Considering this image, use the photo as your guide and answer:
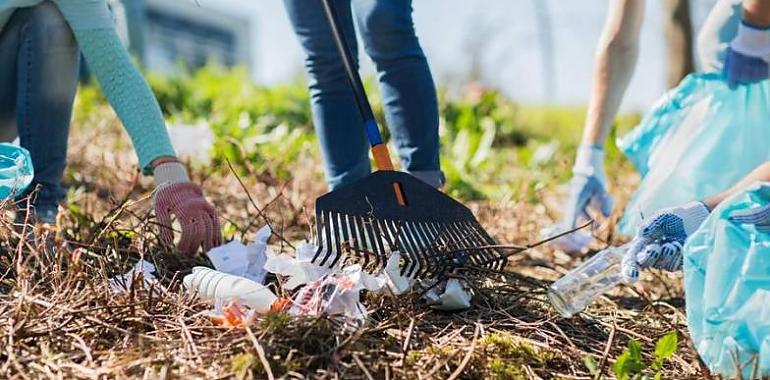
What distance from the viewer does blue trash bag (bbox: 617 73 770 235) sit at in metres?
2.70

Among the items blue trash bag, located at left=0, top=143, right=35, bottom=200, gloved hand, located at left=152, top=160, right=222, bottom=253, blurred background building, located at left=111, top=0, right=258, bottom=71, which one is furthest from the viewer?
blurred background building, located at left=111, top=0, right=258, bottom=71

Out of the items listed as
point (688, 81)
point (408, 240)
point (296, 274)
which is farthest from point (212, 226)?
point (688, 81)

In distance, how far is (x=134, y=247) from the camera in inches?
85.0

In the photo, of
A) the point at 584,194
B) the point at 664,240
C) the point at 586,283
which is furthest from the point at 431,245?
the point at 584,194

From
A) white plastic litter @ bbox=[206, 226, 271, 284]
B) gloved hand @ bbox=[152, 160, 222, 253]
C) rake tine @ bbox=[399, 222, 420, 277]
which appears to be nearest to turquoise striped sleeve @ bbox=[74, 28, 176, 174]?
gloved hand @ bbox=[152, 160, 222, 253]

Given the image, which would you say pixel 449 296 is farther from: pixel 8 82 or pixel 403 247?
pixel 8 82

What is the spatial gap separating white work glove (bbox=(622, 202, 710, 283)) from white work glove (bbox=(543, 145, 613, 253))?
939mm

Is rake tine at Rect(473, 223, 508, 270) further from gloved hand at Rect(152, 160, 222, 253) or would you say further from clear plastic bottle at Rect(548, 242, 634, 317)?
gloved hand at Rect(152, 160, 222, 253)

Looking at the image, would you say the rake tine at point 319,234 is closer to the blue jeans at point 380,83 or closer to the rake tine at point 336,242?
the rake tine at point 336,242

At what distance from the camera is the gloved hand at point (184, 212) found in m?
2.10

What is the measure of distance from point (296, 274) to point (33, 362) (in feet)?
1.70

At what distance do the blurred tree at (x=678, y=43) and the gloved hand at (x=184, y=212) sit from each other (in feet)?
14.2

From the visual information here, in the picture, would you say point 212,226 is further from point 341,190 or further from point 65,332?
point 65,332

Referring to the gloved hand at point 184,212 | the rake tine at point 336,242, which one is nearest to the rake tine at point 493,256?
the rake tine at point 336,242
